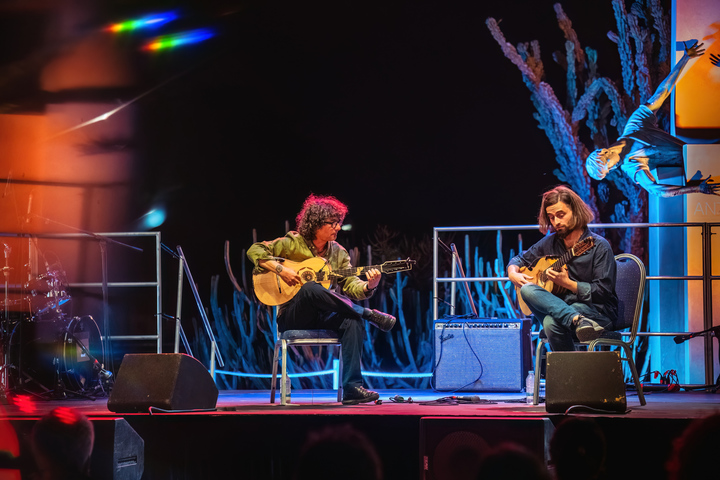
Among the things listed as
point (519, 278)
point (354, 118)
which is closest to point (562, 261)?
point (519, 278)

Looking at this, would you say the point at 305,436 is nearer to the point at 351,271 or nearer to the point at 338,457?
the point at 338,457

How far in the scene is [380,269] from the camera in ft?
12.4

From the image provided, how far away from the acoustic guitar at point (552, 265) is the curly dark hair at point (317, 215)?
1.02 metres

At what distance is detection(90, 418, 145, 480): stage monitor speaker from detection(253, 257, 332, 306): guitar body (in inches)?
50.5

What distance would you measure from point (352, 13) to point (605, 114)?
2.70 metres

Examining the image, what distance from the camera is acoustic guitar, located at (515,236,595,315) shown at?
3.36 metres

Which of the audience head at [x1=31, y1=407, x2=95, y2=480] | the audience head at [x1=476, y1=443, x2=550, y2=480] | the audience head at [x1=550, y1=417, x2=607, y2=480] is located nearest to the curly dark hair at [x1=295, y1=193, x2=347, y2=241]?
the audience head at [x1=31, y1=407, x2=95, y2=480]

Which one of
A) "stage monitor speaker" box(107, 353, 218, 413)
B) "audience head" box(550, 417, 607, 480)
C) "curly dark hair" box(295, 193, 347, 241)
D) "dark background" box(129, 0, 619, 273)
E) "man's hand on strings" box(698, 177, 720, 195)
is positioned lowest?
"audience head" box(550, 417, 607, 480)

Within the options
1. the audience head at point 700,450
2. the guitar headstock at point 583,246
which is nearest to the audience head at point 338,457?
the audience head at point 700,450

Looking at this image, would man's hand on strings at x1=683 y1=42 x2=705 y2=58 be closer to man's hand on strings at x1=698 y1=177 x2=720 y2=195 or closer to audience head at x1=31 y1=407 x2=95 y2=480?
man's hand on strings at x1=698 y1=177 x2=720 y2=195

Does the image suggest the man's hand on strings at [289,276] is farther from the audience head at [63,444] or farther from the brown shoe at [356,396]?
the audience head at [63,444]

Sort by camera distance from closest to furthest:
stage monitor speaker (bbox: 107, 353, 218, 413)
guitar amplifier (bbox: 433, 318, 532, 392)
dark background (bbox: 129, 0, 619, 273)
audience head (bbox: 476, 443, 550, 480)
A: audience head (bbox: 476, 443, 550, 480), stage monitor speaker (bbox: 107, 353, 218, 413), guitar amplifier (bbox: 433, 318, 532, 392), dark background (bbox: 129, 0, 619, 273)

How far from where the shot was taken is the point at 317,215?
382 centimetres

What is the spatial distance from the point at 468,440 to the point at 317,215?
176cm
